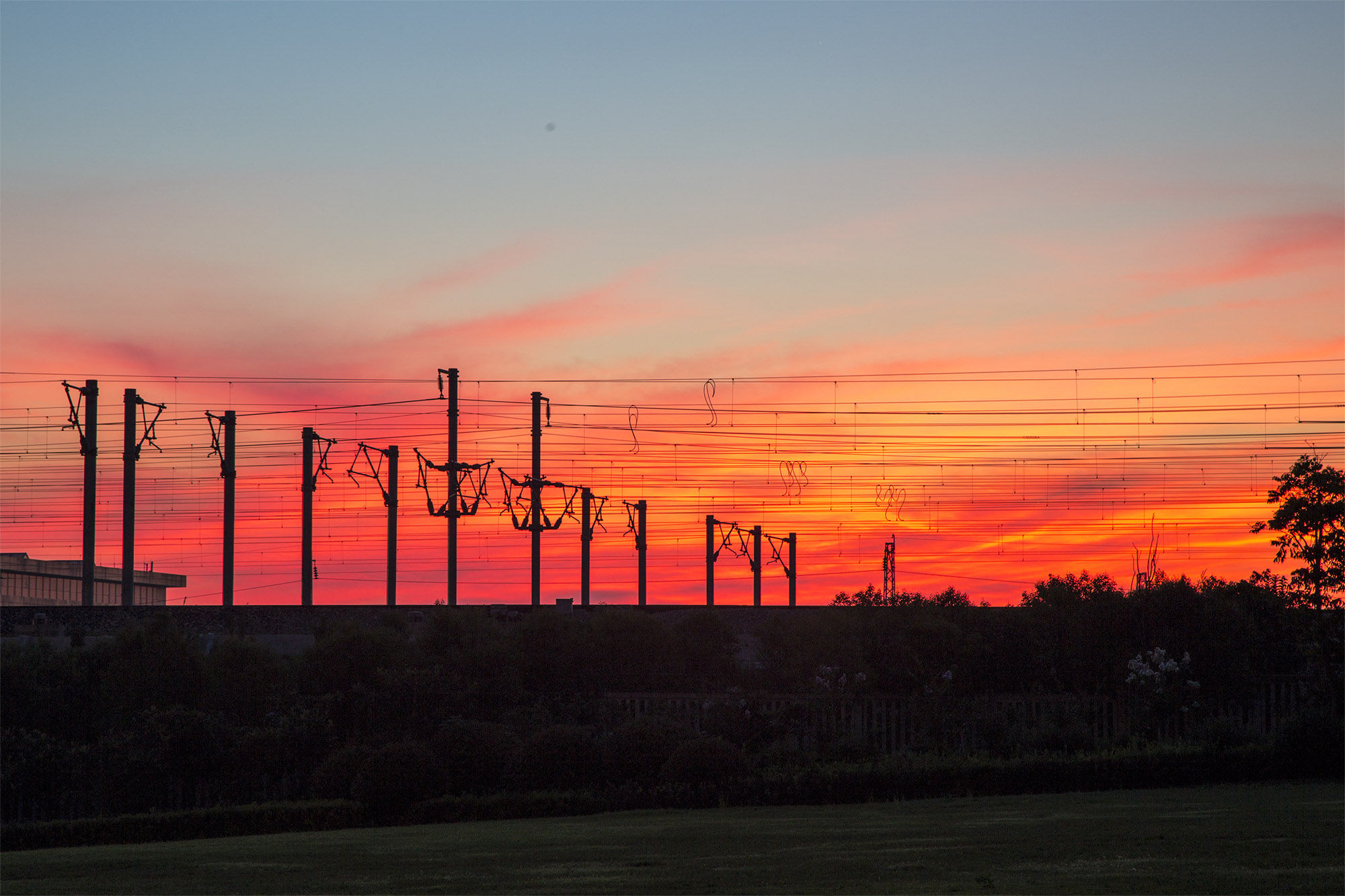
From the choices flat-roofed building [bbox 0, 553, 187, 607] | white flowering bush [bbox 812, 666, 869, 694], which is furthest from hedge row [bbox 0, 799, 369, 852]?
flat-roofed building [bbox 0, 553, 187, 607]

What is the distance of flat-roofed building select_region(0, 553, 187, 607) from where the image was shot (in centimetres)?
9838

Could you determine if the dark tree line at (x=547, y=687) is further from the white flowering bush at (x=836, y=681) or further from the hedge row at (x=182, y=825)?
the hedge row at (x=182, y=825)

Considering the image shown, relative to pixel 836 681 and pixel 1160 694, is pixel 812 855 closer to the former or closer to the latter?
pixel 1160 694

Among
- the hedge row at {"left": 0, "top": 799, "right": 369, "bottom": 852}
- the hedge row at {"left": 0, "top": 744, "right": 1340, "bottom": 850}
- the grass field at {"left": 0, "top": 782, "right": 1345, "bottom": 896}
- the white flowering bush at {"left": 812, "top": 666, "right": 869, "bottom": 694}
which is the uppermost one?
the white flowering bush at {"left": 812, "top": 666, "right": 869, "bottom": 694}

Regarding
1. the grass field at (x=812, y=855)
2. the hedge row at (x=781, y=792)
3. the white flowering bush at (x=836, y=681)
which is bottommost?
the hedge row at (x=781, y=792)

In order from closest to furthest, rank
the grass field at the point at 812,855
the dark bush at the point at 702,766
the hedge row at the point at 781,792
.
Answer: the grass field at the point at 812,855
the hedge row at the point at 781,792
the dark bush at the point at 702,766

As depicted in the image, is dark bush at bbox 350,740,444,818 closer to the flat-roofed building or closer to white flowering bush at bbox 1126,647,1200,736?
white flowering bush at bbox 1126,647,1200,736

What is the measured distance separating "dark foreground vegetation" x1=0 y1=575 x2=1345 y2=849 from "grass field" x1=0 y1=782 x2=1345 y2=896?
10.7 ft

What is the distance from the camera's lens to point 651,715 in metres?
28.7

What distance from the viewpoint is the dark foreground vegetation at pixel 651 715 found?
24.8 metres

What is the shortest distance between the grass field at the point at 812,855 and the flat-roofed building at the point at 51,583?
3246 inches

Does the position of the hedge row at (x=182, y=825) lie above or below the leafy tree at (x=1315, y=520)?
below

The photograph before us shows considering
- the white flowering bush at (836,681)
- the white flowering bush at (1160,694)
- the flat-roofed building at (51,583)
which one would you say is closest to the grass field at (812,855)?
the white flowering bush at (1160,694)

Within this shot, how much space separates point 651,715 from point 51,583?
96.5 metres
